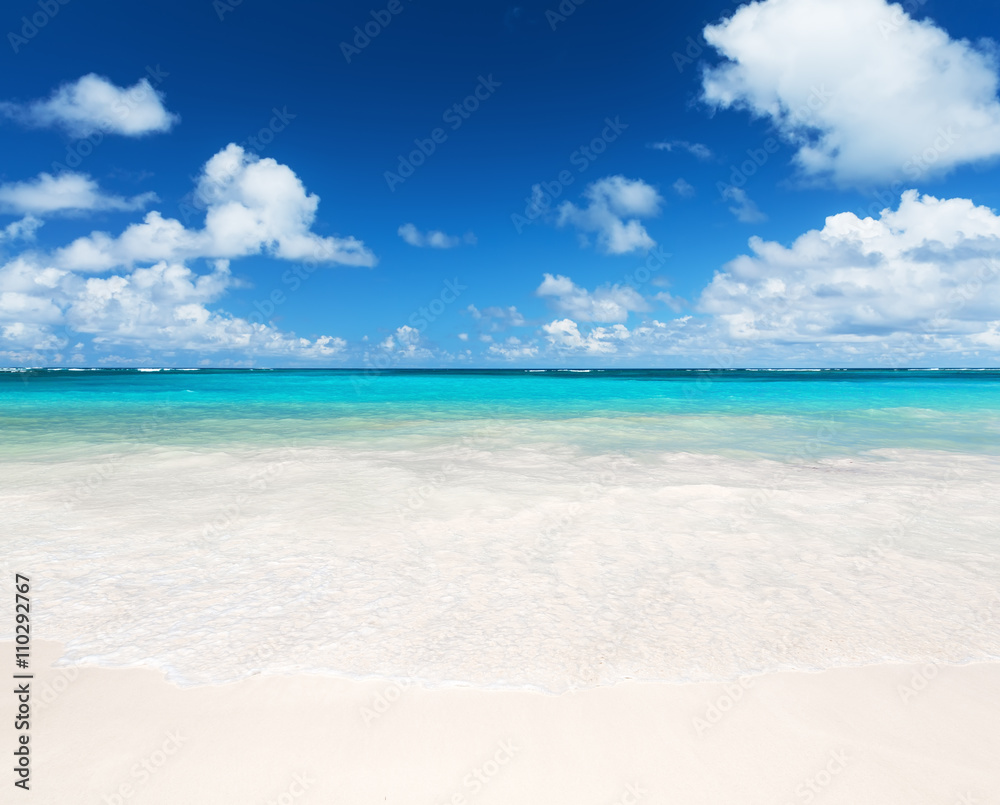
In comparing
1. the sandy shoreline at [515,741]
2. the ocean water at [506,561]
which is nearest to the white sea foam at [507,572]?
the ocean water at [506,561]

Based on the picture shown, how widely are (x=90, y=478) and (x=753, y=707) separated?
11125mm

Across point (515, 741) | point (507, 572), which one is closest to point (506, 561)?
point (507, 572)

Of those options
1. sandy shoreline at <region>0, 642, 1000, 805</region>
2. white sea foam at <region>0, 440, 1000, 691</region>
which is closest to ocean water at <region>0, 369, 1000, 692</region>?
white sea foam at <region>0, 440, 1000, 691</region>

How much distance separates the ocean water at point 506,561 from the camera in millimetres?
3998

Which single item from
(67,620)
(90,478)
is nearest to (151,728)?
(67,620)

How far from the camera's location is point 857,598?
4879mm

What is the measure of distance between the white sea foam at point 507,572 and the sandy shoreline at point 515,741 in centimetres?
23

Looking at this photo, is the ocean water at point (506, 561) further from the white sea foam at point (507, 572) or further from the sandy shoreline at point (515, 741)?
the sandy shoreline at point (515, 741)

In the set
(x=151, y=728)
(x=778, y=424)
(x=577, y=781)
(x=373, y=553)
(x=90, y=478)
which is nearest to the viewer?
(x=577, y=781)

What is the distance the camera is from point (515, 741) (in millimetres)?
3121

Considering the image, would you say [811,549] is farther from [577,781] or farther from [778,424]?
[778,424]

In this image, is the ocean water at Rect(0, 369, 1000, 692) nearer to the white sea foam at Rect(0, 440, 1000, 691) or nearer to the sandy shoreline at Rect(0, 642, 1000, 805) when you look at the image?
the white sea foam at Rect(0, 440, 1000, 691)

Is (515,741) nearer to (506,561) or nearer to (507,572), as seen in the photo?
(507,572)

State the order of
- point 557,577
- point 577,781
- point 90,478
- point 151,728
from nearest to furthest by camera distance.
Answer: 1. point 577,781
2. point 151,728
3. point 557,577
4. point 90,478
